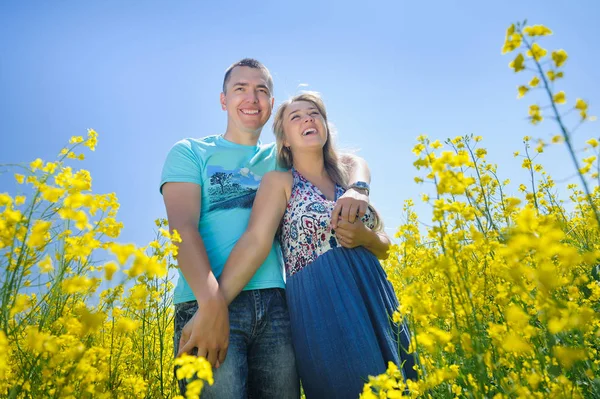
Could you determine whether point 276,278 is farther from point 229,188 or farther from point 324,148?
point 324,148

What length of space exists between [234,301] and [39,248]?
85 centimetres

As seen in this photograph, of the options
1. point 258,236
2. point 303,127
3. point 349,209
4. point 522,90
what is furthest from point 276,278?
point 522,90

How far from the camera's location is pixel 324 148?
2.55 metres

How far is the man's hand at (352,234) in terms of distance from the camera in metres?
1.82

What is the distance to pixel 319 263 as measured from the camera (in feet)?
6.10

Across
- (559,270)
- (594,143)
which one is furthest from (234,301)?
(594,143)

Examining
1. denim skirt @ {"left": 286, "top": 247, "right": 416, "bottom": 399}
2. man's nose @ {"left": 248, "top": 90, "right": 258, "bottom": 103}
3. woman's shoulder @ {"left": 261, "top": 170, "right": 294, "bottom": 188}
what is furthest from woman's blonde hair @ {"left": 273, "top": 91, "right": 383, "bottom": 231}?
denim skirt @ {"left": 286, "top": 247, "right": 416, "bottom": 399}

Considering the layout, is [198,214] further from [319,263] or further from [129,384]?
[129,384]

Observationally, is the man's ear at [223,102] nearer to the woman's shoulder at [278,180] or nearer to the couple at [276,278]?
the couple at [276,278]

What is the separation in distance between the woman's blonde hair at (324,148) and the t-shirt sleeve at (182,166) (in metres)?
0.55

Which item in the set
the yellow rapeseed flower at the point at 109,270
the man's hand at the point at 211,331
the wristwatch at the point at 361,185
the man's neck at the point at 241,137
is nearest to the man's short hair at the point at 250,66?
the man's neck at the point at 241,137

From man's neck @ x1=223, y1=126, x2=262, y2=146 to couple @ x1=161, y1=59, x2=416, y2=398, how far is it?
0.12 meters

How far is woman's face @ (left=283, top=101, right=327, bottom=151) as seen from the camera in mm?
2307

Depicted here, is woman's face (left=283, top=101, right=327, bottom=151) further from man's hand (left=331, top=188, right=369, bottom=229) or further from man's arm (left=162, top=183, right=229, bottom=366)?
man's arm (left=162, top=183, right=229, bottom=366)
